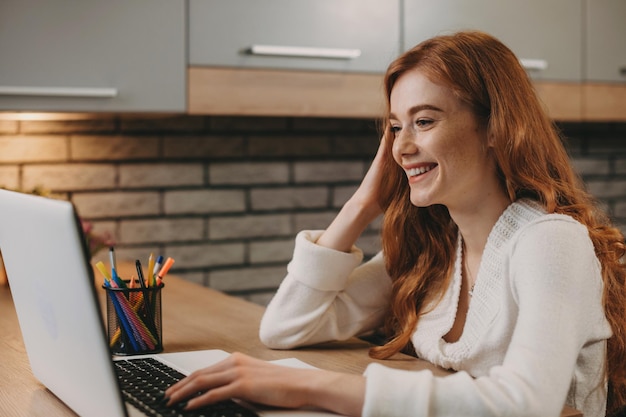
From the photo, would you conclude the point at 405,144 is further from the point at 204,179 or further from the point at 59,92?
the point at 204,179

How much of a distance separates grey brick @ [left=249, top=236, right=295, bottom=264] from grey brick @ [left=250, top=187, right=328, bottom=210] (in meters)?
0.12

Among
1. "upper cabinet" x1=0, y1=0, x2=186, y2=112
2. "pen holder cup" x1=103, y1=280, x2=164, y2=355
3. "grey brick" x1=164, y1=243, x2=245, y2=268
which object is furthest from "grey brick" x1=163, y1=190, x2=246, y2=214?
"pen holder cup" x1=103, y1=280, x2=164, y2=355

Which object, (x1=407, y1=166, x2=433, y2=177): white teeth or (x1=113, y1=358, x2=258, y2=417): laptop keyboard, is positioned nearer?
(x1=113, y1=358, x2=258, y2=417): laptop keyboard

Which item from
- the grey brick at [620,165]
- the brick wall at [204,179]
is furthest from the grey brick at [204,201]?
the grey brick at [620,165]

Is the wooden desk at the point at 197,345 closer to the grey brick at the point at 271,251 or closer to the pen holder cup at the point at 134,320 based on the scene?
the pen holder cup at the point at 134,320

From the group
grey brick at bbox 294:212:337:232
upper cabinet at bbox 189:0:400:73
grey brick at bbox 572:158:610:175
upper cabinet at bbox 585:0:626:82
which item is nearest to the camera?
upper cabinet at bbox 189:0:400:73

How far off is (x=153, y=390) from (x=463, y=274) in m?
0.65

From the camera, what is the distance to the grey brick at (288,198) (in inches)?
110

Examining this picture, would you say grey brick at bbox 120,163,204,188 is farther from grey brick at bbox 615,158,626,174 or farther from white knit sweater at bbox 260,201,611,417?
grey brick at bbox 615,158,626,174

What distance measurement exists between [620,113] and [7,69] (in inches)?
74.9

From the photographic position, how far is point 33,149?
2463 millimetres

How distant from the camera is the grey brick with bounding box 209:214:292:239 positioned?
2.74m

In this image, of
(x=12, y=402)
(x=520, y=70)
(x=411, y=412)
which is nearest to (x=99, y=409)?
(x=12, y=402)

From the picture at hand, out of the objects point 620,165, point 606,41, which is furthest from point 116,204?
point 620,165
